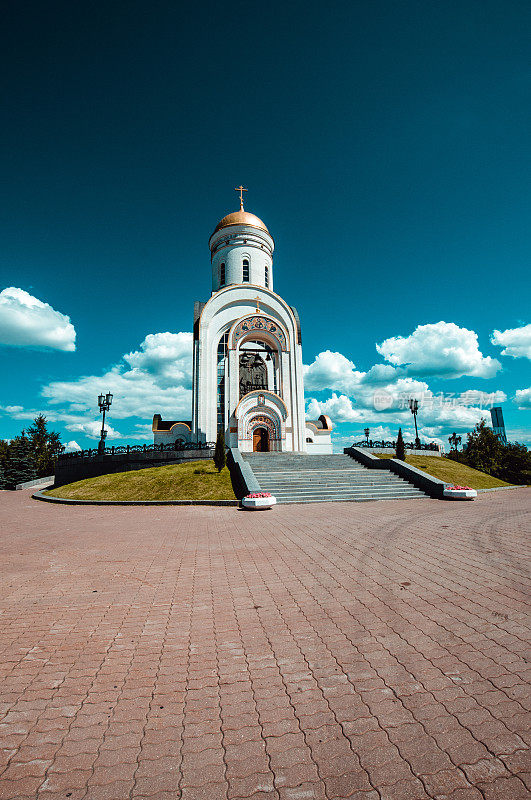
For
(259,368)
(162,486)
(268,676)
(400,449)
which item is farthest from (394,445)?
(268,676)

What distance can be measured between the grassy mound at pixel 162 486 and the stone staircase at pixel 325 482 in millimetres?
1874

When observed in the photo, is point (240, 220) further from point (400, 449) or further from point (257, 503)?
point (257, 503)

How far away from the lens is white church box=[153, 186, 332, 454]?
26.6m

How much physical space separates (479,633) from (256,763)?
2582mm

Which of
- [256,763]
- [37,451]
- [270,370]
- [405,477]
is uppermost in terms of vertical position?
[270,370]

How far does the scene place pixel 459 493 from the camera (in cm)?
1355

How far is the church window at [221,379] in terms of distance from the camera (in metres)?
27.2

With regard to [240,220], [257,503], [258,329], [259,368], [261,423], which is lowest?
[257,503]

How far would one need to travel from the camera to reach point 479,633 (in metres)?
3.64

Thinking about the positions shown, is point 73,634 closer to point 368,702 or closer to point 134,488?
point 368,702

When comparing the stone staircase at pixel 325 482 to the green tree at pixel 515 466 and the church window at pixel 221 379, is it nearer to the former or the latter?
the church window at pixel 221 379

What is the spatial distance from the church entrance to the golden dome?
59.6 ft

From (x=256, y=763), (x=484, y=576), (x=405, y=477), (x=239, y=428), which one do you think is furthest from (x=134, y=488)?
(x=256, y=763)

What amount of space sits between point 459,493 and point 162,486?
11792 millimetres
